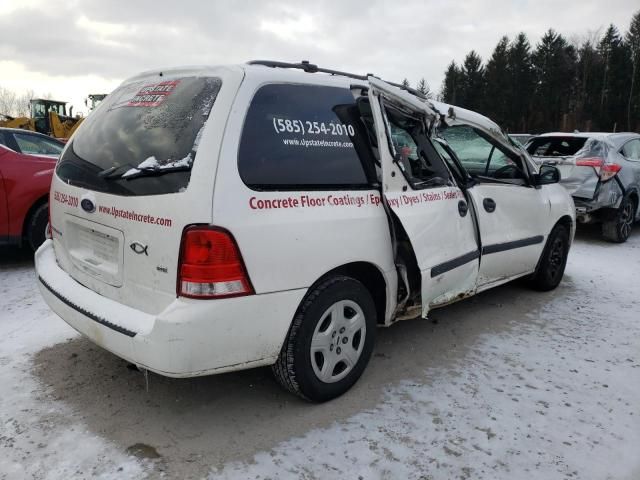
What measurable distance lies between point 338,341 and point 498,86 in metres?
59.8

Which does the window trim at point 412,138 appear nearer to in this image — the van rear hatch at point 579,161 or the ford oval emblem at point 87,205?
the ford oval emblem at point 87,205

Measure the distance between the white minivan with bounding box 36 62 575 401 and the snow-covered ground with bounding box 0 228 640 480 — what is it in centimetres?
32

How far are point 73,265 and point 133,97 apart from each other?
996 mm

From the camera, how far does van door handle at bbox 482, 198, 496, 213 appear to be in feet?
12.4

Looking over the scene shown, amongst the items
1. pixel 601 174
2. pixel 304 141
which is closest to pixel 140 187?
pixel 304 141

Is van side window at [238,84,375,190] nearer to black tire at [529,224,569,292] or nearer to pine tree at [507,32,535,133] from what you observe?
black tire at [529,224,569,292]

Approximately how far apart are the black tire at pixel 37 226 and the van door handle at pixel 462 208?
430cm

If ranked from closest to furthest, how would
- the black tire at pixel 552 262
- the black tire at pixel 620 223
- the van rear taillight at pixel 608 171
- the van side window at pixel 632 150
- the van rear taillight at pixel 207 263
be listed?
the van rear taillight at pixel 207 263, the black tire at pixel 552 262, the van rear taillight at pixel 608 171, the black tire at pixel 620 223, the van side window at pixel 632 150

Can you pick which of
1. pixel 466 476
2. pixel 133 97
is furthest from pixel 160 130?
pixel 466 476

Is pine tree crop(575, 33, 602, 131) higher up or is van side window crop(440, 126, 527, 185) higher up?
pine tree crop(575, 33, 602, 131)

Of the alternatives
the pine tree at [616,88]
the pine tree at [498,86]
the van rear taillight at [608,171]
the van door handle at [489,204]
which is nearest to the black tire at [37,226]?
the van door handle at [489,204]

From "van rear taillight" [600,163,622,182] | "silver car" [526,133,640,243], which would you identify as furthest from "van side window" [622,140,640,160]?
"van rear taillight" [600,163,622,182]

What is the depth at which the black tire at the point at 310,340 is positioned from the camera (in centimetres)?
255

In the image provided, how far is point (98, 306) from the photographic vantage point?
2504 mm
